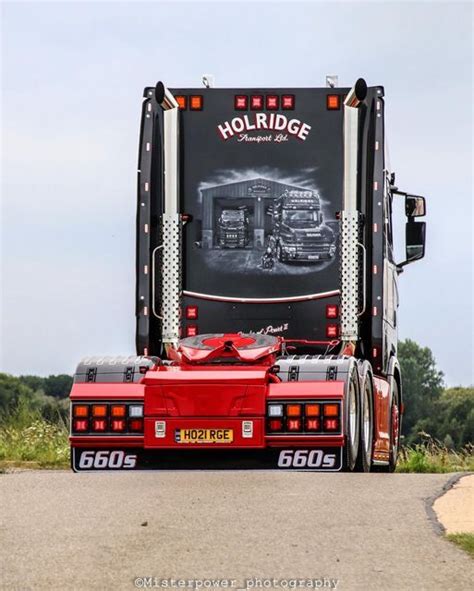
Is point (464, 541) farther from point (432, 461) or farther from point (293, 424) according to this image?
point (432, 461)

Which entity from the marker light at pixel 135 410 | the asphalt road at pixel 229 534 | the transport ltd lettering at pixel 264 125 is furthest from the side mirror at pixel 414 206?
the marker light at pixel 135 410

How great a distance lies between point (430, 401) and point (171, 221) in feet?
296

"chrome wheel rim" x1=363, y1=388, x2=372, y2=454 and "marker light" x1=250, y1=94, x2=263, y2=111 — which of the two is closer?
"chrome wheel rim" x1=363, y1=388, x2=372, y2=454

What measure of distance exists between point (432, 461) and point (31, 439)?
586cm

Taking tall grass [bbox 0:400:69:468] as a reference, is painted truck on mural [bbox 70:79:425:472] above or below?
above

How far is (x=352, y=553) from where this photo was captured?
411 inches

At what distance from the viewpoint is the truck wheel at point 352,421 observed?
15133 mm

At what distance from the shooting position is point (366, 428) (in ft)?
54.1

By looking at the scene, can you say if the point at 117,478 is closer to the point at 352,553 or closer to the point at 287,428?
the point at 287,428

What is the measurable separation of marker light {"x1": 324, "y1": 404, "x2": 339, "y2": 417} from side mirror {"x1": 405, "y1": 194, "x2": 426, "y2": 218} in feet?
15.6

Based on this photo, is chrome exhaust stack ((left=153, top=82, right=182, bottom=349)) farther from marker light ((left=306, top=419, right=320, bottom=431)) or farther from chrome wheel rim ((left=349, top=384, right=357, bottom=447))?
marker light ((left=306, top=419, right=320, bottom=431))

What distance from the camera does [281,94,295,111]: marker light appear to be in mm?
17594

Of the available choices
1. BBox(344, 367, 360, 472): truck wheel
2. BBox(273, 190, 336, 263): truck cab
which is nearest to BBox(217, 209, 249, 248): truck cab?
BBox(273, 190, 336, 263): truck cab

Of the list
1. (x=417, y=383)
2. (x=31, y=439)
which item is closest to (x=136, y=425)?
(x=31, y=439)
